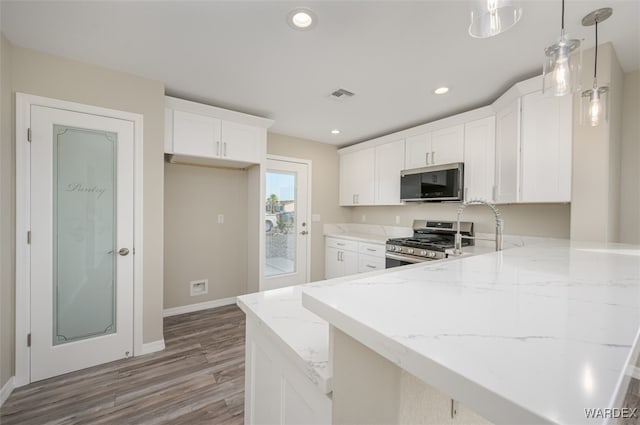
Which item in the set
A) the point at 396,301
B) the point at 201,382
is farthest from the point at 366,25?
the point at 201,382

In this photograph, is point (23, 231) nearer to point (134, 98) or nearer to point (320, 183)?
point (134, 98)

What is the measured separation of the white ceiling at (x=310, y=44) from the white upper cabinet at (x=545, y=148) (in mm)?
314

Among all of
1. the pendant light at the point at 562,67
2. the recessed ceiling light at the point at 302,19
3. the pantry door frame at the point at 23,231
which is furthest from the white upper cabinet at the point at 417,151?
the pantry door frame at the point at 23,231

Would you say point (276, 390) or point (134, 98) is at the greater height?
point (134, 98)

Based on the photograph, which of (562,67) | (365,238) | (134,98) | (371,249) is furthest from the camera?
(365,238)

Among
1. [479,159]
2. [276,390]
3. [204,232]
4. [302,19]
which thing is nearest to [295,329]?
[276,390]

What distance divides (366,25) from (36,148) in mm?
2552

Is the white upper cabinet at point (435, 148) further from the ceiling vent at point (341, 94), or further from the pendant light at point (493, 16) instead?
the pendant light at point (493, 16)

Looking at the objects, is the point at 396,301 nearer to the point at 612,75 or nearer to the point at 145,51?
the point at 145,51

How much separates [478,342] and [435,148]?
327 cm

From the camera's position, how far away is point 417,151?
3.51 m

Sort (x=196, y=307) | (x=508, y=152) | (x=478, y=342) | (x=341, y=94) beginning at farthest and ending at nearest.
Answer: (x=196, y=307)
(x=341, y=94)
(x=508, y=152)
(x=478, y=342)

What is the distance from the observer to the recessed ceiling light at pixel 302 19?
160cm

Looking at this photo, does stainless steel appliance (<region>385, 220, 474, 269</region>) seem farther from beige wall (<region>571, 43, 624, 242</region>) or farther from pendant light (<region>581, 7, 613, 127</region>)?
pendant light (<region>581, 7, 613, 127</region>)
